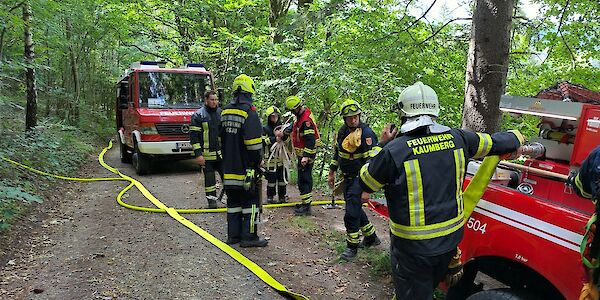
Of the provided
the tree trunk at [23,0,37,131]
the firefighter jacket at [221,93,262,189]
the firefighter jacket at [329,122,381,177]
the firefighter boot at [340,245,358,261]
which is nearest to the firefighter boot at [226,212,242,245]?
the firefighter jacket at [221,93,262,189]

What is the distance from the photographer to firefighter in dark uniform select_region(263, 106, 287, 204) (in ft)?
23.8

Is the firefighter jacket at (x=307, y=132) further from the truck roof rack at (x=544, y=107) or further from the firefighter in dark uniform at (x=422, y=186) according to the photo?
the firefighter in dark uniform at (x=422, y=186)

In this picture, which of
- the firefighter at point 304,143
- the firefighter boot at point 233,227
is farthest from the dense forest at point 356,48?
the firefighter boot at point 233,227

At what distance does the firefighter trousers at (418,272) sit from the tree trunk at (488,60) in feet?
6.92

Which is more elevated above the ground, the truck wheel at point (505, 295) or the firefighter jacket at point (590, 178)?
the firefighter jacket at point (590, 178)

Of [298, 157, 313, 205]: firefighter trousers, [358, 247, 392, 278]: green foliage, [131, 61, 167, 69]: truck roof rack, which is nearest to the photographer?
[358, 247, 392, 278]: green foliage

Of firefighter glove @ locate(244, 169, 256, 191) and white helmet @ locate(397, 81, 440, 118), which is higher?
white helmet @ locate(397, 81, 440, 118)

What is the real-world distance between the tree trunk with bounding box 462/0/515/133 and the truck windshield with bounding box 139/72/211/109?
291 inches

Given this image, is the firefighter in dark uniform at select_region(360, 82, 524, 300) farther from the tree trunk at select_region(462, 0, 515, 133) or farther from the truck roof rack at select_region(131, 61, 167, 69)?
the truck roof rack at select_region(131, 61, 167, 69)

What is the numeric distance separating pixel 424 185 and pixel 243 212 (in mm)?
3094

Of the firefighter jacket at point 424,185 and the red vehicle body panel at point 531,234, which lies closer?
the red vehicle body panel at point 531,234

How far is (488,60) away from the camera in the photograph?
408cm

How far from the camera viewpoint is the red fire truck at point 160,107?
30.7 feet

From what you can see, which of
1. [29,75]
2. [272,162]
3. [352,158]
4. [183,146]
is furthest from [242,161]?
[29,75]
